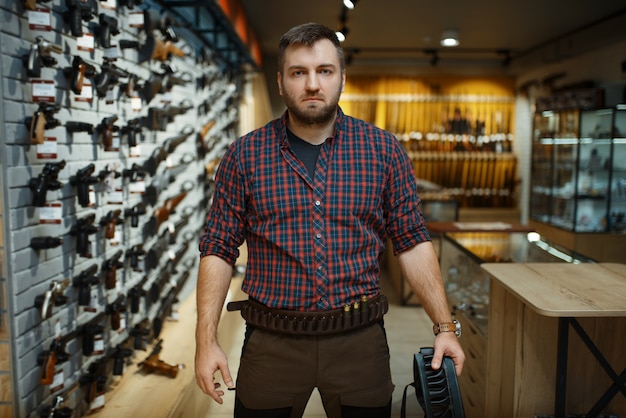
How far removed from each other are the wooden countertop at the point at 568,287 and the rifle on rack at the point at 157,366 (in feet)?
5.97

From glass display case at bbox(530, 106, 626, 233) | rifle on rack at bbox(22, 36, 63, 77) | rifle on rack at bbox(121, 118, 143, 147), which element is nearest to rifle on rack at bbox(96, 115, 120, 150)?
rifle on rack at bbox(121, 118, 143, 147)

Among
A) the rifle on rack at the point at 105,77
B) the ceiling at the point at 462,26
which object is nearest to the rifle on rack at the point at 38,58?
the rifle on rack at the point at 105,77

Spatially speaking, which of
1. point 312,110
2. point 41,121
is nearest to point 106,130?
point 41,121

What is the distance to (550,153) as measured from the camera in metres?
8.27

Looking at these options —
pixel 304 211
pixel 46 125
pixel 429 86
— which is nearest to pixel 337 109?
pixel 304 211

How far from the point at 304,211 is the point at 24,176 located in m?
1.28

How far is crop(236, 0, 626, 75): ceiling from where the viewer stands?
6664 millimetres

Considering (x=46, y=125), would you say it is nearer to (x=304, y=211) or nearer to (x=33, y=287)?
(x=33, y=287)

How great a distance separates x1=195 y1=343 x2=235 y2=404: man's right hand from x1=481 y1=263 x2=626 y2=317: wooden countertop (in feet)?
3.77

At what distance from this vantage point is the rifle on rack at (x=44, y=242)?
2.51 m

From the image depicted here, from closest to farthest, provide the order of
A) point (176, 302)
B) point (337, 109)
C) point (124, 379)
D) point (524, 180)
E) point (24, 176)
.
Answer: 1. point (337, 109)
2. point (24, 176)
3. point (124, 379)
4. point (176, 302)
5. point (524, 180)

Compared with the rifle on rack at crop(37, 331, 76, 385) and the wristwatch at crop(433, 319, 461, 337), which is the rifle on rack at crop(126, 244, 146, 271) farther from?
the wristwatch at crop(433, 319, 461, 337)

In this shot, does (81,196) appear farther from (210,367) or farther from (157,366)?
(210,367)

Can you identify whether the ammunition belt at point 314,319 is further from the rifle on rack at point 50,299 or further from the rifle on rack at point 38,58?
the rifle on rack at point 38,58
